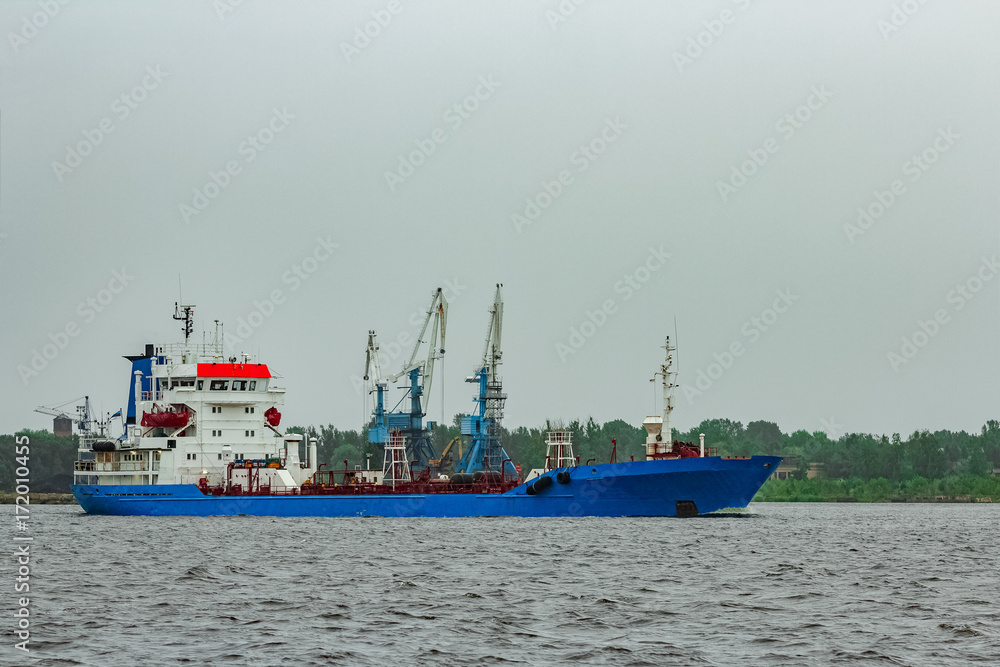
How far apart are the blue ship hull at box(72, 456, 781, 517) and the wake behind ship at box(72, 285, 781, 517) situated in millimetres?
56

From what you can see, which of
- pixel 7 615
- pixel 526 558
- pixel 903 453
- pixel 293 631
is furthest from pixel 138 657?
pixel 903 453

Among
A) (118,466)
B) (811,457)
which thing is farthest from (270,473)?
(811,457)

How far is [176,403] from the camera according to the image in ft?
215

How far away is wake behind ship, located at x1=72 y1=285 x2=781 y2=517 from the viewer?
57.3m

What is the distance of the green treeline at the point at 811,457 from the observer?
12156 cm

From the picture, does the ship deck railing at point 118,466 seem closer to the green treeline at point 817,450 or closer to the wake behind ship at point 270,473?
the wake behind ship at point 270,473

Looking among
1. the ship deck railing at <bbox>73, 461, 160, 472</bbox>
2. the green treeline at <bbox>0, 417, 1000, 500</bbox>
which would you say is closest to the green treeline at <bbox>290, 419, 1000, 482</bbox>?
the green treeline at <bbox>0, 417, 1000, 500</bbox>

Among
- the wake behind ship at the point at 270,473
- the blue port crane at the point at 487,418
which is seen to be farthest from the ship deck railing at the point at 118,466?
the blue port crane at the point at 487,418

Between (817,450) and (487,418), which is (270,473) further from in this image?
(817,450)

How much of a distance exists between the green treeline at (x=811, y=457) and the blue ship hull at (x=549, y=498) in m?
48.7

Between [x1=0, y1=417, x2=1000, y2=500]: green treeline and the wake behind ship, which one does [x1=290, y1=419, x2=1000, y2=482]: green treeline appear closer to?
[x1=0, y1=417, x2=1000, y2=500]: green treeline

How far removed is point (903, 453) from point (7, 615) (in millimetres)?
114565

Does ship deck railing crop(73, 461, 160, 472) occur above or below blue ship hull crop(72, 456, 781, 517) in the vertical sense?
above

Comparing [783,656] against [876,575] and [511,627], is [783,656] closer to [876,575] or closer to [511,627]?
[511,627]
